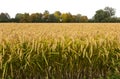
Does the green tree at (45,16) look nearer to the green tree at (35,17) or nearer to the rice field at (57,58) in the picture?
the green tree at (35,17)

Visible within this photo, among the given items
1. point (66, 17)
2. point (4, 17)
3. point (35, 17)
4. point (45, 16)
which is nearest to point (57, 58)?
point (35, 17)

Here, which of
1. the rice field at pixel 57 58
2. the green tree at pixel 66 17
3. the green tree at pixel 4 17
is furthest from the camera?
the green tree at pixel 66 17

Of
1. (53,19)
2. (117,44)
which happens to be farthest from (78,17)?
(117,44)

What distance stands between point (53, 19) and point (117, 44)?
27530 mm

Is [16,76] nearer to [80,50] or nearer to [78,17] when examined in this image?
[80,50]

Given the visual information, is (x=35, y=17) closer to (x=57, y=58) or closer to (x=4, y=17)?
(x=4, y=17)

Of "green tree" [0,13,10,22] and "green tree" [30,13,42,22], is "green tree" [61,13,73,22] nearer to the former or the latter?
"green tree" [30,13,42,22]

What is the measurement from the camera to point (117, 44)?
18.1 feet

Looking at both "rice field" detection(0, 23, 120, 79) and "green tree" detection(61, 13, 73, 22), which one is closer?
"rice field" detection(0, 23, 120, 79)

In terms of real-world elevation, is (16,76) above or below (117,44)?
below

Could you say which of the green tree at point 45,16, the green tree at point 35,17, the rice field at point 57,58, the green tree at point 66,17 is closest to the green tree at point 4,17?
the green tree at point 35,17

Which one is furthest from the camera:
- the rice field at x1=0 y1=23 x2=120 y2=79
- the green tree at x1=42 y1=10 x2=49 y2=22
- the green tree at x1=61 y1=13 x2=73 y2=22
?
the green tree at x1=61 y1=13 x2=73 y2=22

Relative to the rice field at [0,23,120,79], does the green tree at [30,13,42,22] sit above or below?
below

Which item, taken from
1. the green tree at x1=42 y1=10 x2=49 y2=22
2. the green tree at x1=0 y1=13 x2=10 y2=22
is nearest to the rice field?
the green tree at x1=0 y1=13 x2=10 y2=22
